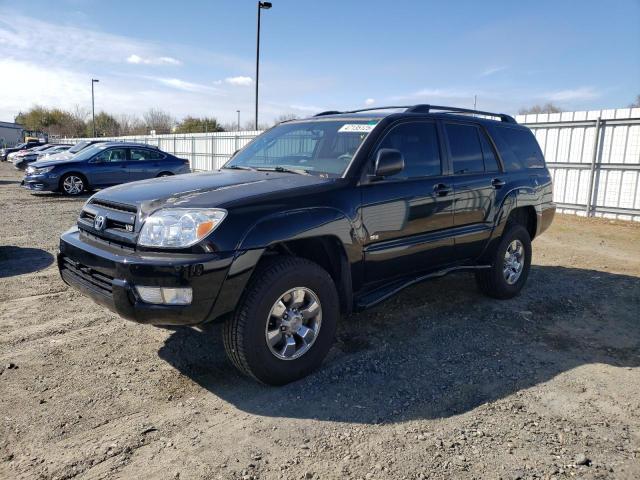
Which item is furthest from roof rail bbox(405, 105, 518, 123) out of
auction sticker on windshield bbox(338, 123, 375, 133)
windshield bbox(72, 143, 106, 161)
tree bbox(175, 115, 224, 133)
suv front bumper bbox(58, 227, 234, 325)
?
→ tree bbox(175, 115, 224, 133)

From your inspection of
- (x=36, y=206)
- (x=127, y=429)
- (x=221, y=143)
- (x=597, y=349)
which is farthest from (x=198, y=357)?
(x=221, y=143)

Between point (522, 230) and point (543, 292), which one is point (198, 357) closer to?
point (522, 230)

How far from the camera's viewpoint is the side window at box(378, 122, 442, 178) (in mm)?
4121

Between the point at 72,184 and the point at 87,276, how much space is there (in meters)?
12.3

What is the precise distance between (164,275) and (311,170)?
1.57 meters

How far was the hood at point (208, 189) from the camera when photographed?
124 inches

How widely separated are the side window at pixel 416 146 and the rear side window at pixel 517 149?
1228 millimetres

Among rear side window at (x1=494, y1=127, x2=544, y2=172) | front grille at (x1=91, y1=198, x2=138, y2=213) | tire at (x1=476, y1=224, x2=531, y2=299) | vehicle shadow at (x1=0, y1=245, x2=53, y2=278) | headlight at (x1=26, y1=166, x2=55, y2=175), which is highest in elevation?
rear side window at (x1=494, y1=127, x2=544, y2=172)

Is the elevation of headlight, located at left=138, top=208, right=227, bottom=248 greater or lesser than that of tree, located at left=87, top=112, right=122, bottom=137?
lesser

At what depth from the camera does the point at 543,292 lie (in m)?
5.80

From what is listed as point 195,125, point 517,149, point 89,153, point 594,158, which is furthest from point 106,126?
point 517,149

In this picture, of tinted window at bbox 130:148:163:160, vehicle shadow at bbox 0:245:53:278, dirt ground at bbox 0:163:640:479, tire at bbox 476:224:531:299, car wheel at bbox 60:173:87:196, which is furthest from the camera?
tinted window at bbox 130:148:163:160

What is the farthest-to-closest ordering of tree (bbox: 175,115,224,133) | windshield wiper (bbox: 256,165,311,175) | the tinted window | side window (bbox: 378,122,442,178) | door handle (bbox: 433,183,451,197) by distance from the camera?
tree (bbox: 175,115,224,133), the tinted window, door handle (bbox: 433,183,451,197), side window (bbox: 378,122,442,178), windshield wiper (bbox: 256,165,311,175)

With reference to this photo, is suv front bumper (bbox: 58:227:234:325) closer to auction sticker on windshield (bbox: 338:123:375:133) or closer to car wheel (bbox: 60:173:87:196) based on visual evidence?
auction sticker on windshield (bbox: 338:123:375:133)
